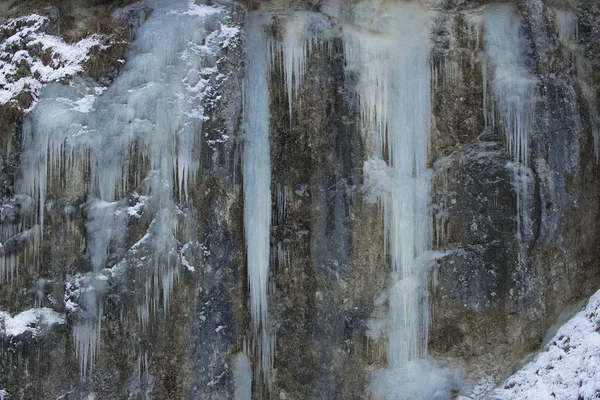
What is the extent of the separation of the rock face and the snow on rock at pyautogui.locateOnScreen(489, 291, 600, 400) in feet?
1.87

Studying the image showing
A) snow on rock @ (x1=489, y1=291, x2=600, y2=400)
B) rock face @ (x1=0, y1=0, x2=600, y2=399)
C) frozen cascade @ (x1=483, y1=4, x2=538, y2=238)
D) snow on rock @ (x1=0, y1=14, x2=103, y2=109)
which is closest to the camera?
snow on rock @ (x1=489, y1=291, x2=600, y2=400)

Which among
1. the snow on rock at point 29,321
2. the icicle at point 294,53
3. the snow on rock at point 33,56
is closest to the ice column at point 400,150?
the icicle at point 294,53

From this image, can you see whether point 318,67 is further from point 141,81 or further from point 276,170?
point 141,81

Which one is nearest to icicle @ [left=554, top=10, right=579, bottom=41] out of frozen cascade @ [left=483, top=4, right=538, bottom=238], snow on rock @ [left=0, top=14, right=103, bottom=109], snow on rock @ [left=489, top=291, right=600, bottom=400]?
frozen cascade @ [left=483, top=4, right=538, bottom=238]

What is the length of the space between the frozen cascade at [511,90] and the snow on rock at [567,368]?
1371 millimetres

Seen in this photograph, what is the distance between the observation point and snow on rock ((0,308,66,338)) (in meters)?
9.76

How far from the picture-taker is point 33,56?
10172mm

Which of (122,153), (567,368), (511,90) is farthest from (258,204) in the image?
(567,368)

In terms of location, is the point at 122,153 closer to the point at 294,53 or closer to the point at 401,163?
the point at 294,53

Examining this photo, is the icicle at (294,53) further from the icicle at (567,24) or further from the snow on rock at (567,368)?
the snow on rock at (567,368)

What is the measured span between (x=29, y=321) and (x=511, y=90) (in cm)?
670

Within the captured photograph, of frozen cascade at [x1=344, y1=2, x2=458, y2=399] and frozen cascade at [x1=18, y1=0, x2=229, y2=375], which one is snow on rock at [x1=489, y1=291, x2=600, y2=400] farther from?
frozen cascade at [x1=18, y1=0, x2=229, y2=375]

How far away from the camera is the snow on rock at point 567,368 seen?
852 cm

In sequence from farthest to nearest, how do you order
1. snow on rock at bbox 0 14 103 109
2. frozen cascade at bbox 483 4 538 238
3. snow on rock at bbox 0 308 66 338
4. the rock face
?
frozen cascade at bbox 483 4 538 238 → snow on rock at bbox 0 14 103 109 → the rock face → snow on rock at bbox 0 308 66 338
